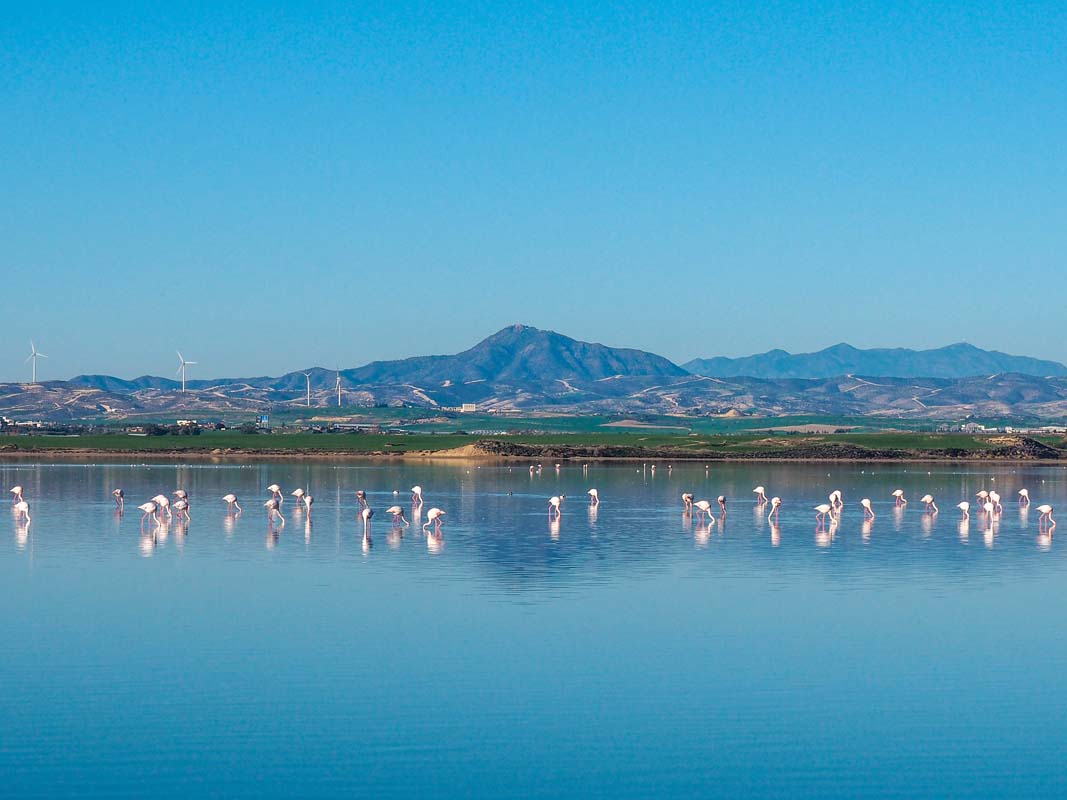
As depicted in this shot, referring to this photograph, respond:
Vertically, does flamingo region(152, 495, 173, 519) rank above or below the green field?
above

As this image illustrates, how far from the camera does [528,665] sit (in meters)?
20.4

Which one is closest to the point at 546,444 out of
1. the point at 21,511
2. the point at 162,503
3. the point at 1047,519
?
the point at 1047,519

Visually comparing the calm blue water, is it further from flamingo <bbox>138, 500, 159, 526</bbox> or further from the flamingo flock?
the flamingo flock

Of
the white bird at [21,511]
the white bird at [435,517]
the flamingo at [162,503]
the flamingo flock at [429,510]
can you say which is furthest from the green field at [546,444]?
the white bird at [435,517]

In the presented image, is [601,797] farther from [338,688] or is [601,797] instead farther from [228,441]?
[228,441]

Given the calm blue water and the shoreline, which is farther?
the shoreline

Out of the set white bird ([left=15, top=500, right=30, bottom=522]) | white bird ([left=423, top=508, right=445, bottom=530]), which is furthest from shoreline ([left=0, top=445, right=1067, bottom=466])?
white bird ([left=423, top=508, right=445, bottom=530])

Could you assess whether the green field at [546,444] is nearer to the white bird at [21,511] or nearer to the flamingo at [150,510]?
the flamingo at [150,510]

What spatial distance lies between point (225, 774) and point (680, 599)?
13.6 metres

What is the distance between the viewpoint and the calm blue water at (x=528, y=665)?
603 inches

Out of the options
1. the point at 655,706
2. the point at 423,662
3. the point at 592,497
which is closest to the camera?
the point at 655,706

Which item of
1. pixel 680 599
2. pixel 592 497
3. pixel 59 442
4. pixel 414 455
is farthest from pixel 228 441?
pixel 680 599

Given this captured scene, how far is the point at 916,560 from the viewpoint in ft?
115

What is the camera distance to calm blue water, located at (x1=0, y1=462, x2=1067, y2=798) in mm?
15320
